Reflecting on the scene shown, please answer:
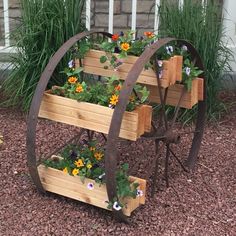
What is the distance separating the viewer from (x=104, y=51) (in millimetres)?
3521

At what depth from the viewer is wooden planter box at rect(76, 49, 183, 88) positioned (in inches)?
130

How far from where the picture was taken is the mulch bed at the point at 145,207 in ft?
10.7

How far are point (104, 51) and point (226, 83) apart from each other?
6.98 feet

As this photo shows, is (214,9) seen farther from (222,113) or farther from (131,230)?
(131,230)

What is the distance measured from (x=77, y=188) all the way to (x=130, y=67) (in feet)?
2.59

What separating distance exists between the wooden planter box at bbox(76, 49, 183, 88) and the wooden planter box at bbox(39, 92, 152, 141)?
0.26 m

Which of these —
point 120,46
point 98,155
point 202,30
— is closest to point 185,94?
point 120,46

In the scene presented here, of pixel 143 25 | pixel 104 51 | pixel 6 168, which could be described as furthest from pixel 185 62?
pixel 143 25

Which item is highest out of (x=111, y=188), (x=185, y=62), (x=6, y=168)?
(x=185, y=62)

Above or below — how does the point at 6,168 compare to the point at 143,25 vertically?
below

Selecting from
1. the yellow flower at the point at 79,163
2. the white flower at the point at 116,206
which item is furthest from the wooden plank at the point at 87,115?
the white flower at the point at 116,206

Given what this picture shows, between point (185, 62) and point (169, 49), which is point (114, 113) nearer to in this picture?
point (169, 49)

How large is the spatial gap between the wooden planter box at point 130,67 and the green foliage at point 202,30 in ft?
3.99

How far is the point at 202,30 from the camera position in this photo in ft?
15.1
